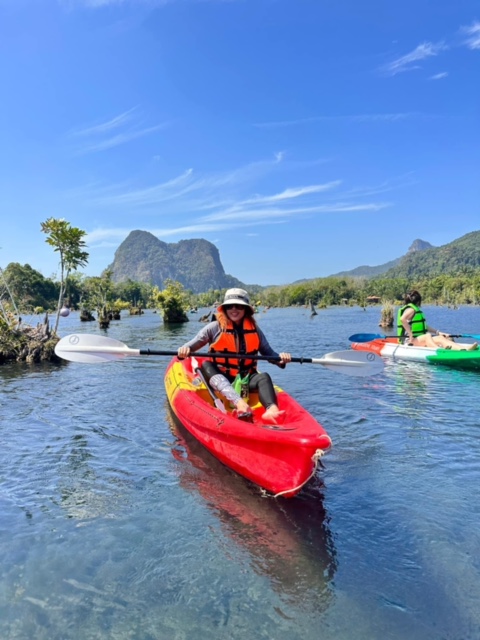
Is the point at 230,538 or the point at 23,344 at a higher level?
the point at 23,344

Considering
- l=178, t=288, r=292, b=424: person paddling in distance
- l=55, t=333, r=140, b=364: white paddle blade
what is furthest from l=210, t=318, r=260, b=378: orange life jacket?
l=55, t=333, r=140, b=364: white paddle blade

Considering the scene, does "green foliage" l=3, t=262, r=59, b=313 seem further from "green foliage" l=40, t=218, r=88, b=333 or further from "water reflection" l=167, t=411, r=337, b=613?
"water reflection" l=167, t=411, r=337, b=613

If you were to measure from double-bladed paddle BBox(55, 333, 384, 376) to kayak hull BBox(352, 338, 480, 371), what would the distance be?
4363 millimetres

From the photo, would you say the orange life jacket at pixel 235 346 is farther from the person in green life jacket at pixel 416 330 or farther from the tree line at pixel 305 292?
the tree line at pixel 305 292

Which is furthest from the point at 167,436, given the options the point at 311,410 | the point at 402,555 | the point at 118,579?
the point at 402,555

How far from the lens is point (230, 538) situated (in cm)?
390

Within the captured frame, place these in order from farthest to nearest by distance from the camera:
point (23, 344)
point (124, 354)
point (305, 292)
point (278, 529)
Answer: point (305, 292) < point (23, 344) < point (124, 354) < point (278, 529)

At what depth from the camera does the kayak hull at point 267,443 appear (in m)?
4.07

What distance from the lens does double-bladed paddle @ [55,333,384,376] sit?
6.51 meters

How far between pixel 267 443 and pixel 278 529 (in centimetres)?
76

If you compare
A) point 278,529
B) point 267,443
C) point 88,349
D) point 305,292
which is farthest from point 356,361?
point 305,292

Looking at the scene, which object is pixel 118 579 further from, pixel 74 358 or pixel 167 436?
pixel 74 358

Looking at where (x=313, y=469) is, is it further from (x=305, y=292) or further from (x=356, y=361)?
(x=305, y=292)

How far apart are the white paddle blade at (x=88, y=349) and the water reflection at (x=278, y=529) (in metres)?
2.29
